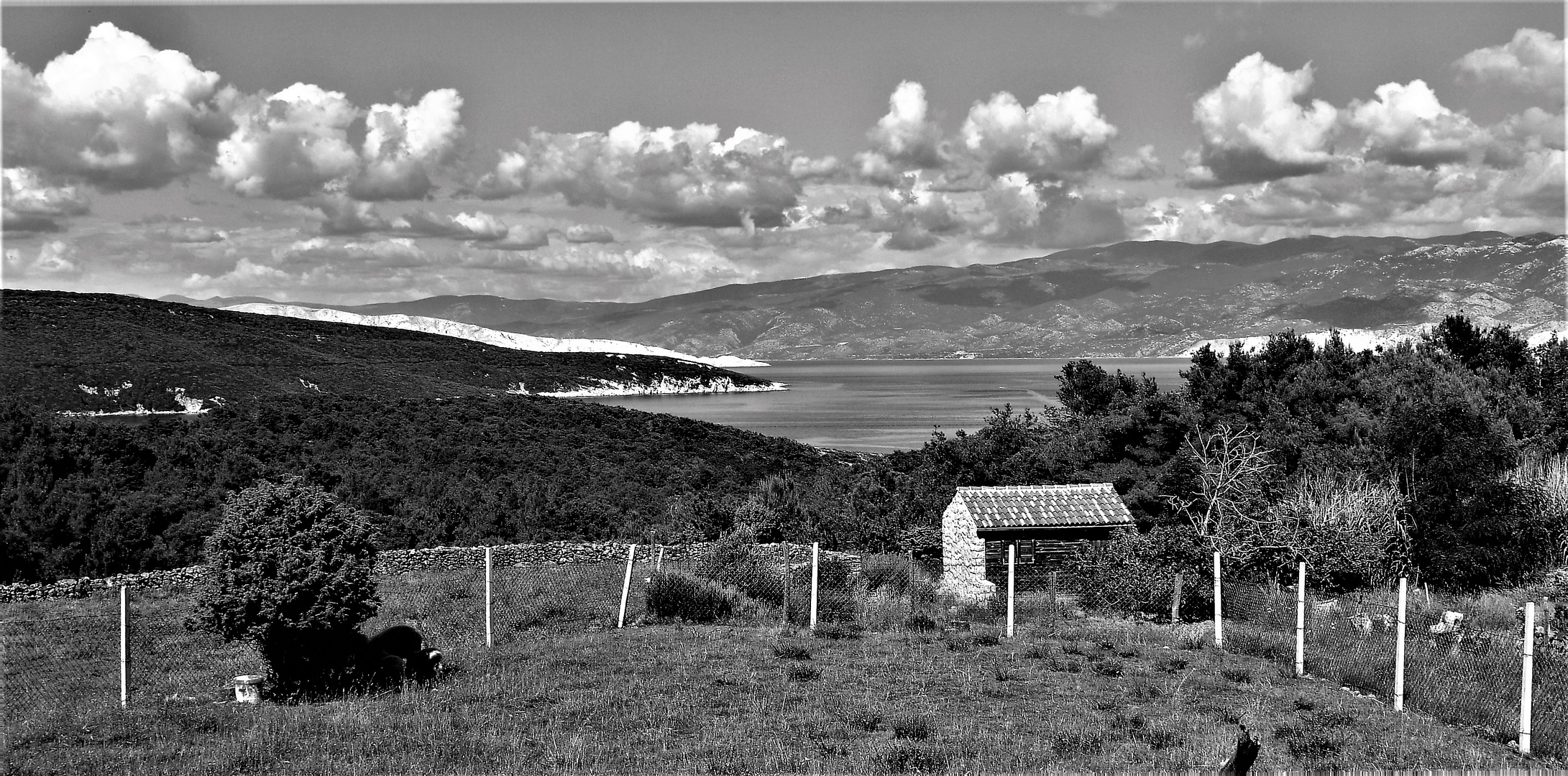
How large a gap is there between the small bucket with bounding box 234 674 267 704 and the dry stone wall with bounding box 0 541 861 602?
8.22m

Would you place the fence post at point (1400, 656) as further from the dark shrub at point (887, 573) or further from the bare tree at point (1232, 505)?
the dark shrub at point (887, 573)

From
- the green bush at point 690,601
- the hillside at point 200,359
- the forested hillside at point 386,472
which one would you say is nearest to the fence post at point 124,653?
the forested hillside at point 386,472

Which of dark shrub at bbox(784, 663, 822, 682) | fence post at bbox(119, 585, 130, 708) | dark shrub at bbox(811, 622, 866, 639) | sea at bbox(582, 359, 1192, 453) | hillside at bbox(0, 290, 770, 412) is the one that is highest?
hillside at bbox(0, 290, 770, 412)

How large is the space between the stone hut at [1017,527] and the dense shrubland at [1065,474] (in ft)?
5.54

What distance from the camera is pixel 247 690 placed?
35.1ft

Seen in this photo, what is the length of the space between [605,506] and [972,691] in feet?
84.8

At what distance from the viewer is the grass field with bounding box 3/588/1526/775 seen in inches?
348

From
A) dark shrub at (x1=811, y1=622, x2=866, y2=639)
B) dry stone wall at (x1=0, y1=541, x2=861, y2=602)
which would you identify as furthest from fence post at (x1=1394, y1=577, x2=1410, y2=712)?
dry stone wall at (x1=0, y1=541, x2=861, y2=602)

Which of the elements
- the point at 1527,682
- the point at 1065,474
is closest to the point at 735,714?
the point at 1527,682

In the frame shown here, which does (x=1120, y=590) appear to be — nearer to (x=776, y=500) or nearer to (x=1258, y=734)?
(x=1258, y=734)

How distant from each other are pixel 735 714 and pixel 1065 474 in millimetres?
22617

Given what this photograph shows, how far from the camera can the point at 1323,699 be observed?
37.3 ft

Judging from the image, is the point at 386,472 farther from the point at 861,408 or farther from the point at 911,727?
the point at 861,408

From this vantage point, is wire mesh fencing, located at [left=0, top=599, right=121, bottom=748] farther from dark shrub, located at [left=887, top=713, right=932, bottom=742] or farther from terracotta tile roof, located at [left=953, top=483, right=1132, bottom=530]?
terracotta tile roof, located at [left=953, top=483, right=1132, bottom=530]
